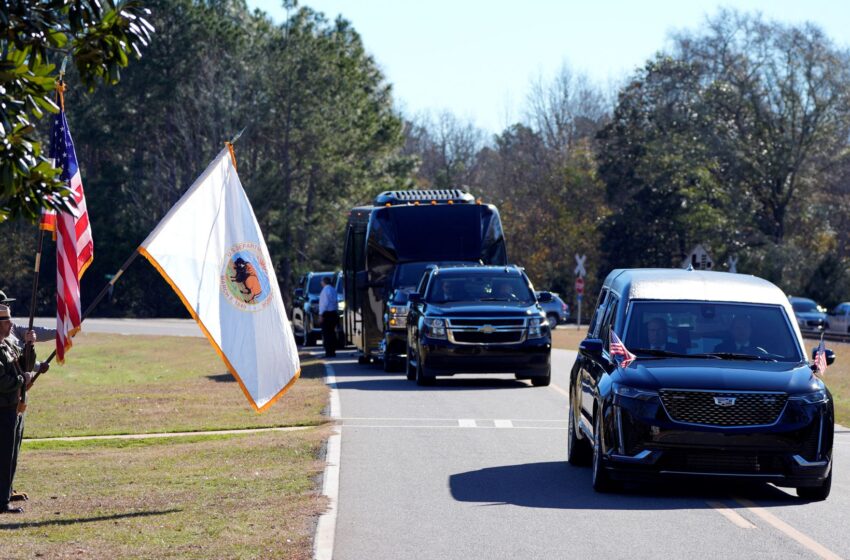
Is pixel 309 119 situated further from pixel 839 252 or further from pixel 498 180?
pixel 498 180

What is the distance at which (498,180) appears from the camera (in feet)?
333

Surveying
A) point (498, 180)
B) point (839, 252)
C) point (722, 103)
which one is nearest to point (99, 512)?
point (722, 103)

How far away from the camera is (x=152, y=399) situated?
23.3m

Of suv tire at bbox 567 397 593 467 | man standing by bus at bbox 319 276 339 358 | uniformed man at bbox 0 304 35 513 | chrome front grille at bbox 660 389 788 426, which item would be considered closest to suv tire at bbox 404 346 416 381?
man standing by bus at bbox 319 276 339 358

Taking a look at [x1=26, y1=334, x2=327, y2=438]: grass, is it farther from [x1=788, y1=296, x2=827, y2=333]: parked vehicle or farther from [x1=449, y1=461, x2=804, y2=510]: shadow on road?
[x1=788, y1=296, x2=827, y2=333]: parked vehicle

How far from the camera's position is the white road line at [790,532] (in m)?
→ 9.45

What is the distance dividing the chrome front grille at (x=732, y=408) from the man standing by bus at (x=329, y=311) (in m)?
21.7

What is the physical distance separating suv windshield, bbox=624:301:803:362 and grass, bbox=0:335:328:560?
3.18 meters

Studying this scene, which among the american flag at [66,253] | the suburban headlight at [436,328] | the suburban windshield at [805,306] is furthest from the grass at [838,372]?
the american flag at [66,253]

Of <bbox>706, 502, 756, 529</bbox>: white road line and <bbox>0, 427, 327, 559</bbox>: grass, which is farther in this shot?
<bbox>706, 502, 756, 529</bbox>: white road line

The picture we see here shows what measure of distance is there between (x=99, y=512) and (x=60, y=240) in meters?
2.35

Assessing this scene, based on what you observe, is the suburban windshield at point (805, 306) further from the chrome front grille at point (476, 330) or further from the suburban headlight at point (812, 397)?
the suburban headlight at point (812, 397)

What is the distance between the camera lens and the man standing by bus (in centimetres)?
3281

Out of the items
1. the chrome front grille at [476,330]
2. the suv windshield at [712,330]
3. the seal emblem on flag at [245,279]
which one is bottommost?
the chrome front grille at [476,330]
